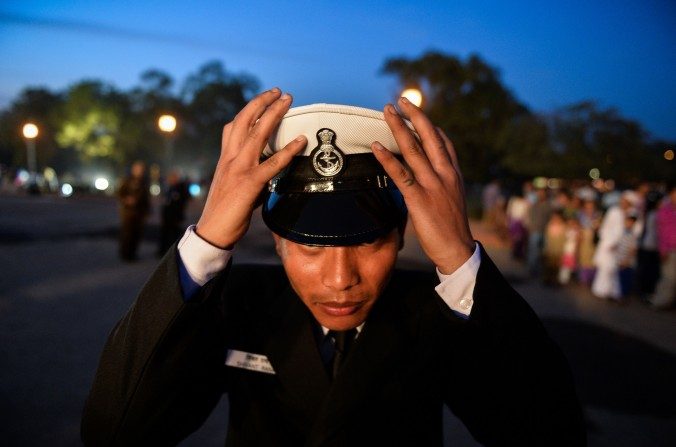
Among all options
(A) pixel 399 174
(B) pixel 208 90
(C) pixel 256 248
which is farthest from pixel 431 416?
(B) pixel 208 90

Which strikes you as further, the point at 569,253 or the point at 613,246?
the point at 569,253

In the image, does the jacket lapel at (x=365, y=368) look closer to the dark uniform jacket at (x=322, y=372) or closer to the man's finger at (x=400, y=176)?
the dark uniform jacket at (x=322, y=372)

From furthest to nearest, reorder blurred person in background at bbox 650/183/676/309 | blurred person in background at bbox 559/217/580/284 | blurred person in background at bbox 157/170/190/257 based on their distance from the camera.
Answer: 1. blurred person in background at bbox 157/170/190/257
2. blurred person in background at bbox 559/217/580/284
3. blurred person in background at bbox 650/183/676/309

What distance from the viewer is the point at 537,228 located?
957 cm

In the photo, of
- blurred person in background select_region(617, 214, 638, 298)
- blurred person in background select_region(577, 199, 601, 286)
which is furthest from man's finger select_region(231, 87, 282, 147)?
blurred person in background select_region(577, 199, 601, 286)

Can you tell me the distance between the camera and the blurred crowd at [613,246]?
727 cm

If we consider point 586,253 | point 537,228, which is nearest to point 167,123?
point 537,228

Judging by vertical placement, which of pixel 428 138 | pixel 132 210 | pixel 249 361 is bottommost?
pixel 132 210

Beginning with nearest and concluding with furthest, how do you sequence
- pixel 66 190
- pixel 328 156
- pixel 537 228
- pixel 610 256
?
pixel 328 156, pixel 610 256, pixel 537 228, pixel 66 190

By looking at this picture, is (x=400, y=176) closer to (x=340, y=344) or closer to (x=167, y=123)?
(x=340, y=344)

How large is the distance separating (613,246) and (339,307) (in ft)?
26.3

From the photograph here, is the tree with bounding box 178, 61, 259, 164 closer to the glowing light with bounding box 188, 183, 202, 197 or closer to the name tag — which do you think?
the glowing light with bounding box 188, 183, 202, 197

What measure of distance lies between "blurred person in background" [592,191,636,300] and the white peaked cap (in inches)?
300

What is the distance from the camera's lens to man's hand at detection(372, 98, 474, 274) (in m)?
1.15
